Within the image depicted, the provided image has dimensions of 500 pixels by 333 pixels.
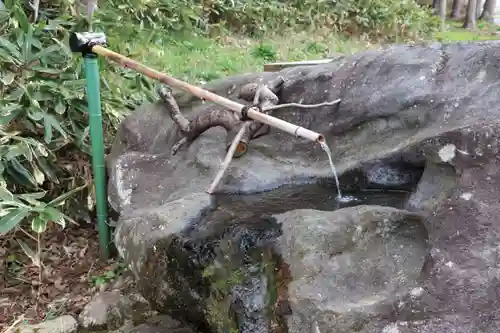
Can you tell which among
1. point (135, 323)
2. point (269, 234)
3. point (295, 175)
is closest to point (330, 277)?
point (269, 234)

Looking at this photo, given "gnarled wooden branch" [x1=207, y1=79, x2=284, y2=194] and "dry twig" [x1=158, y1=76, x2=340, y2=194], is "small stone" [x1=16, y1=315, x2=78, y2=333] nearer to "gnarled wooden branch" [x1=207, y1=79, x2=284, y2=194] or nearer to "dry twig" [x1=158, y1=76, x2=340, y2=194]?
"dry twig" [x1=158, y1=76, x2=340, y2=194]

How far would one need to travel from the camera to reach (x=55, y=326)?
3.55 meters

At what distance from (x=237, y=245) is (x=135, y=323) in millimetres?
1456

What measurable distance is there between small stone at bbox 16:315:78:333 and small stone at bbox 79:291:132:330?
7cm

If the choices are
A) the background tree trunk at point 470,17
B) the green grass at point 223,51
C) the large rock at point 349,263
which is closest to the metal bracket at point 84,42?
the large rock at point 349,263

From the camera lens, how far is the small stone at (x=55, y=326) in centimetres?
350

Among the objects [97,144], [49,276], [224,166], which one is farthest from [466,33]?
→ [49,276]

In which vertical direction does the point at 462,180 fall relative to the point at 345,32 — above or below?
above

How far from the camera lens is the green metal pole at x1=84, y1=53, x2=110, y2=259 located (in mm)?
3711

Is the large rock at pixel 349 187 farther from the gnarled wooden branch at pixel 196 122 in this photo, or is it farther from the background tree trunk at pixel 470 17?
the background tree trunk at pixel 470 17

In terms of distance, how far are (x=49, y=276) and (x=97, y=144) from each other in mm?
1102

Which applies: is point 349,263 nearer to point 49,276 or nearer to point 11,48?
point 49,276

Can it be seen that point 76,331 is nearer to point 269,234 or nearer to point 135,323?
point 135,323

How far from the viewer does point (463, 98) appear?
2699 millimetres
